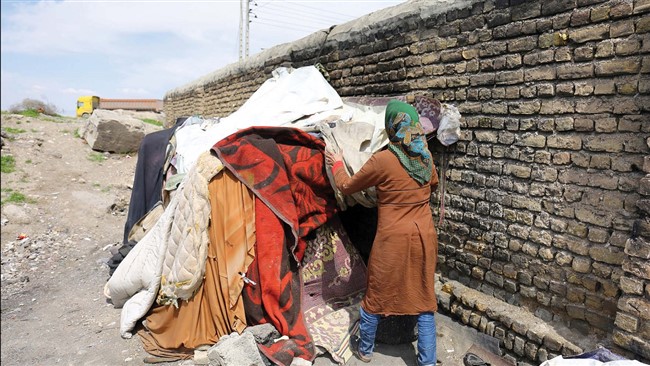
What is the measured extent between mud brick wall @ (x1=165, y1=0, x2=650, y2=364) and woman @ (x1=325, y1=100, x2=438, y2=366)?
22.8 inches

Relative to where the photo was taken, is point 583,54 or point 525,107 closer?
point 583,54

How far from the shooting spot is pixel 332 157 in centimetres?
333

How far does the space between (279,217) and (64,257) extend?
3.75m

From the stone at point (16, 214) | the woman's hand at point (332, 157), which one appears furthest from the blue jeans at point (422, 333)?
the stone at point (16, 214)

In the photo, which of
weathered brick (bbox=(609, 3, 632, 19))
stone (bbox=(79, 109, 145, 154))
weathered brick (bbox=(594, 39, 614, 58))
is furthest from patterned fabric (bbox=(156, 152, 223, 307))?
stone (bbox=(79, 109, 145, 154))

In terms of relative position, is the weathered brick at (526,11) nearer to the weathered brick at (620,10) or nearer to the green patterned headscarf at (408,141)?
the weathered brick at (620,10)

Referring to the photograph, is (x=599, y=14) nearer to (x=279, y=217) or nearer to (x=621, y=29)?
(x=621, y=29)

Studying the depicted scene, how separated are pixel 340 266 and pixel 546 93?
208cm

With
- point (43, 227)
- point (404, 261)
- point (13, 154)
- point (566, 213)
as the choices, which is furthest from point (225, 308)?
point (13, 154)

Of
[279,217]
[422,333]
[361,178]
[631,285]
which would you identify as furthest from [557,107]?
[279,217]

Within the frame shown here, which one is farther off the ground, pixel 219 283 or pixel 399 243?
pixel 399 243

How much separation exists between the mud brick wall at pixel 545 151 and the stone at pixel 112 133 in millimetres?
8907

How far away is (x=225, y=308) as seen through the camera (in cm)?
315

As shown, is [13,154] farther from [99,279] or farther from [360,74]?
[360,74]
